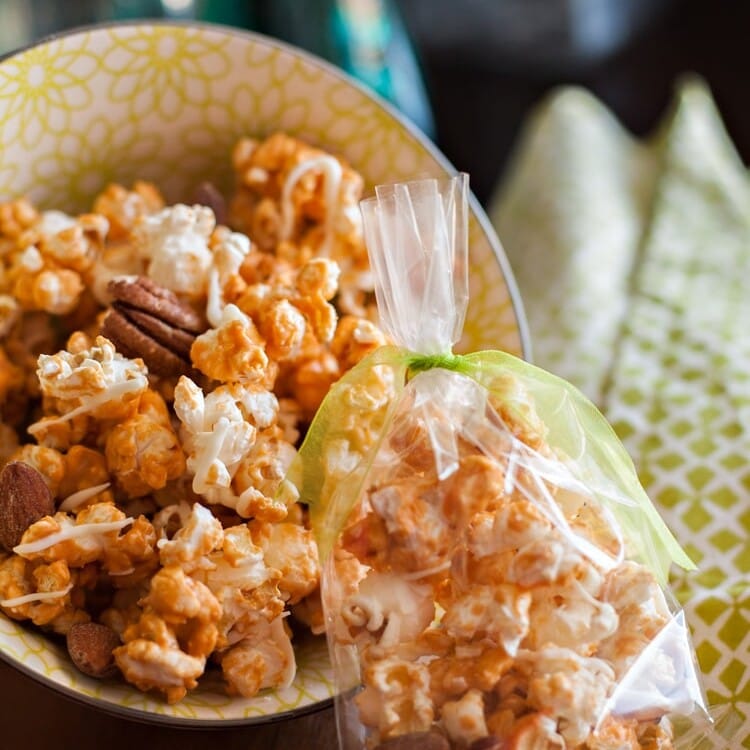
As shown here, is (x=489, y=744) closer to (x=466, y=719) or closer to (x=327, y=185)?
(x=466, y=719)

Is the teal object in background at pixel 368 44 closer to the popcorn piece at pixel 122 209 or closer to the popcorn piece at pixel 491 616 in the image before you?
the popcorn piece at pixel 122 209

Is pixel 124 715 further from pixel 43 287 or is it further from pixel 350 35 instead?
pixel 350 35

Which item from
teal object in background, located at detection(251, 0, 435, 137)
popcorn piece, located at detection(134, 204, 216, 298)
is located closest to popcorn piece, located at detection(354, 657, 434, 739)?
popcorn piece, located at detection(134, 204, 216, 298)

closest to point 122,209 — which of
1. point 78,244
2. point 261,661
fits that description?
Result: point 78,244

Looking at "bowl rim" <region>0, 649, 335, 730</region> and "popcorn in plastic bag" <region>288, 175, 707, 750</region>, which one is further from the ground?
"popcorn in plastic bag" <region>288, 175, 707, 750</region>

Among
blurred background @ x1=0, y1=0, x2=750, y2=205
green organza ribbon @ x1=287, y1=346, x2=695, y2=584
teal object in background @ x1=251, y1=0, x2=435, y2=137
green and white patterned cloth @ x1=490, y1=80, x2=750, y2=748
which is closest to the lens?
green organza ribbon @ x1=287, y1=346, x2=695, y2=584

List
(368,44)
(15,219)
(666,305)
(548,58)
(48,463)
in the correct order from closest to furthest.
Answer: (48,463), (15,219), (666,305), (368,44), (548,58)

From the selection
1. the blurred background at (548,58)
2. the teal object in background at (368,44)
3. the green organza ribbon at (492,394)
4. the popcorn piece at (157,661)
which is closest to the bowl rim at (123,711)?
the popcorn piece at (157,661)

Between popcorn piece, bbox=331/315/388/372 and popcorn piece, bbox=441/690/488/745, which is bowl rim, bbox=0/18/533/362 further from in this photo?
popcorn piece, bbox=441/690/488/745
